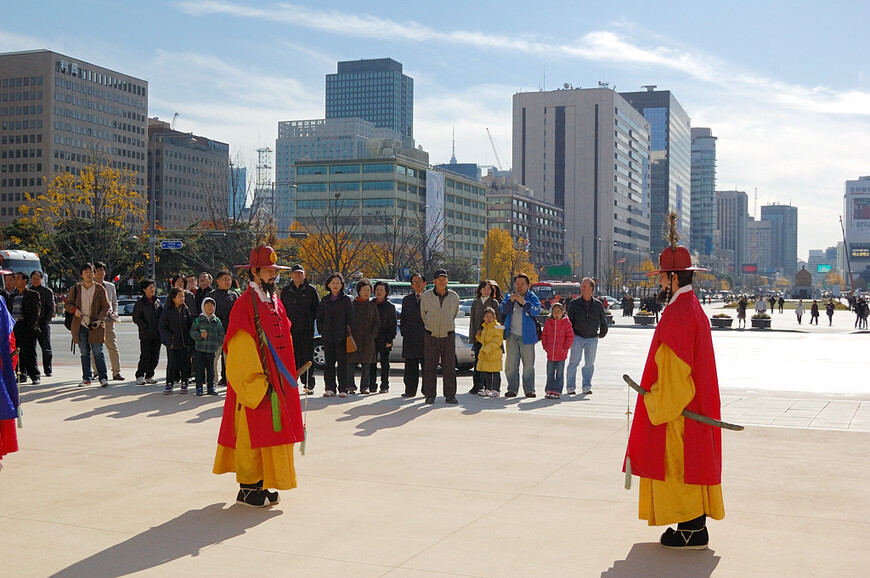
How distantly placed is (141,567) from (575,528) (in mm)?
2812

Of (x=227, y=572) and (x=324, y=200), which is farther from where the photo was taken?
(x=324, y=200)

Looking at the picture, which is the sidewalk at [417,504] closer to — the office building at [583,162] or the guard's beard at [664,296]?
the guard's beard at [664,296]

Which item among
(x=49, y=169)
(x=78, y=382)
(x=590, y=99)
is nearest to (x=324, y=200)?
(x=49, y=169)

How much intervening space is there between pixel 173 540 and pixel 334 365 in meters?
7.81

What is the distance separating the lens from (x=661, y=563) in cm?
536

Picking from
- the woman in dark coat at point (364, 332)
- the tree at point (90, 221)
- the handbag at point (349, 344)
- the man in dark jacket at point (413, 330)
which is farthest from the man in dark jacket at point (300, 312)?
the tree at point (90, 221)

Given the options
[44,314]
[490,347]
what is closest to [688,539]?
[490,347]

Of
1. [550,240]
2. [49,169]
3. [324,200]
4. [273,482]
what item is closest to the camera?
[273,482]

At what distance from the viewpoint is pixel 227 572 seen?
508 centimetres

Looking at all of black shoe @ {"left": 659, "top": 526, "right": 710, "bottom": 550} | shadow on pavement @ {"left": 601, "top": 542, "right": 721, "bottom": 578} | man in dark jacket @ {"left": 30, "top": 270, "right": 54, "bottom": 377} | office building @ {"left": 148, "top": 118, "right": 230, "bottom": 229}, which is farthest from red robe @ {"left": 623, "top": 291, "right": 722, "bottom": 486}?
office building @ {"left": 148, "top": 118, "right": 230, "bottom": 229}

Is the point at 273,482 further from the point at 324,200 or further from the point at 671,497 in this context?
the point at 324,200

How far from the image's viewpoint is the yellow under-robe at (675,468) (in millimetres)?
5539

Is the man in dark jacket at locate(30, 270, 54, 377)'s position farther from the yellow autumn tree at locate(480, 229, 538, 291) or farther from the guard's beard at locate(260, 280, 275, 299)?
the yellow autumn tree at locate(480, 229, 538, 291)

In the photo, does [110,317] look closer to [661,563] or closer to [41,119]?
[661,563]
